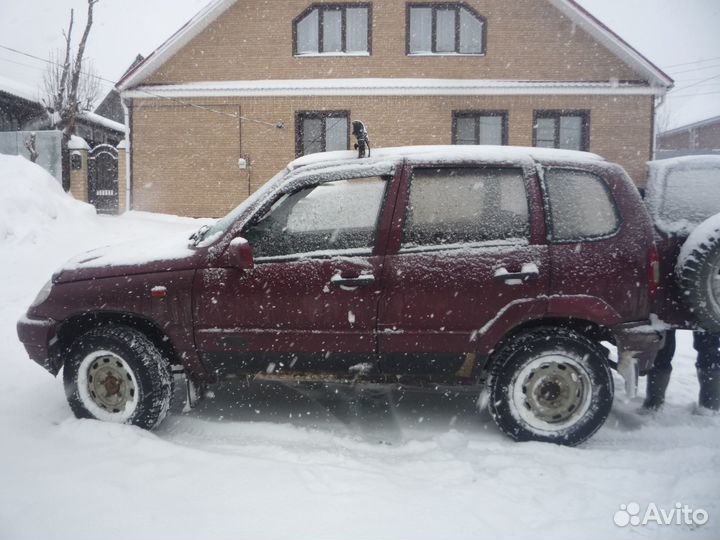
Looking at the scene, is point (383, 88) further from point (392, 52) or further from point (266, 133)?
point (266, 133)

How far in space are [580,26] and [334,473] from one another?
1498 centimetres

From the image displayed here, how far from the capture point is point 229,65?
1452 centimetres

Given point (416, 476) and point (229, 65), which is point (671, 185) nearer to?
point (416, 476)

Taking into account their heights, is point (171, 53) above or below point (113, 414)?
above

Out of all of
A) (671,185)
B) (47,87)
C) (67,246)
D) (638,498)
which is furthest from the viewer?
(47,87)

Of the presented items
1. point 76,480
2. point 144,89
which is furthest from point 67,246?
point 76,480

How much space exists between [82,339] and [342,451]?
1.86 meters

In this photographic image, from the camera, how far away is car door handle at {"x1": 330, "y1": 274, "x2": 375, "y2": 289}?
3.22 m

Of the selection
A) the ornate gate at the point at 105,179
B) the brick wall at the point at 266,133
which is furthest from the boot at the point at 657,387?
the ornate gate at the point at 105,179

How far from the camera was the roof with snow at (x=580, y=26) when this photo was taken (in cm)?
1372

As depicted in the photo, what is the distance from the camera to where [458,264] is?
10.6 feet

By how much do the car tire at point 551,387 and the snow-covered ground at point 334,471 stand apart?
4.9 inches

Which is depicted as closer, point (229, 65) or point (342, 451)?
point (342, 451)

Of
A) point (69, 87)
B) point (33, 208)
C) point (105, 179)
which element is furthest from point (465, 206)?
point (69, 87)
